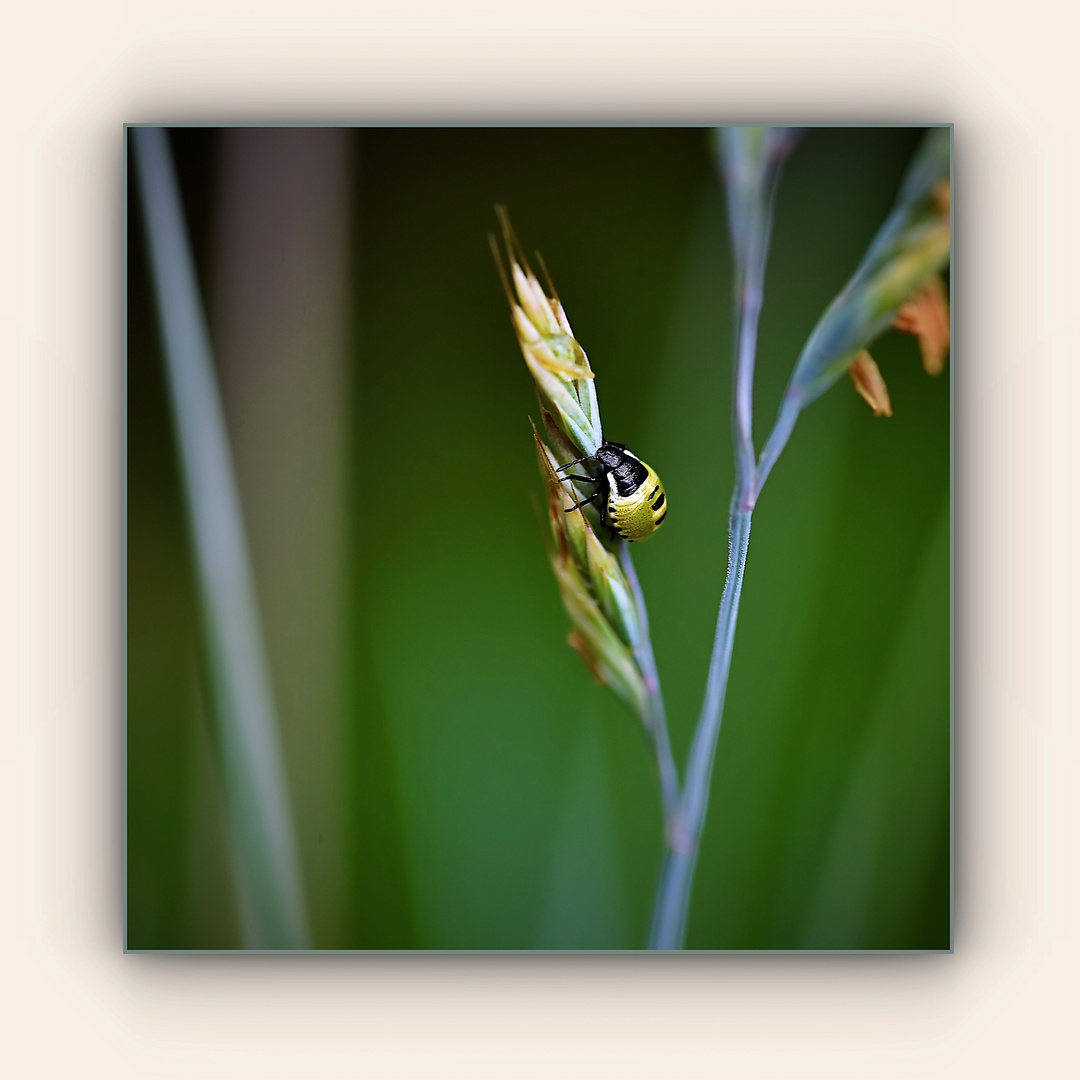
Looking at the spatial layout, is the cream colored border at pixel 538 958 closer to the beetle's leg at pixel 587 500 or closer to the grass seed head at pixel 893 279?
the grass seed head at pixel 893 279

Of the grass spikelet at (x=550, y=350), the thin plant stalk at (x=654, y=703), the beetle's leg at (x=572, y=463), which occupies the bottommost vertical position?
the thin plant stalk at (x=654, y=703)

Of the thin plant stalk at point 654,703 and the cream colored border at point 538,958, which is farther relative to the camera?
the cream colored border at point 538,958

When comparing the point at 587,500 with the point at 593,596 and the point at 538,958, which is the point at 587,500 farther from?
the point at 538,958

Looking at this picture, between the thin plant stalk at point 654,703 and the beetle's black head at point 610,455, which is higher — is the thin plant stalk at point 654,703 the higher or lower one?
the lower one

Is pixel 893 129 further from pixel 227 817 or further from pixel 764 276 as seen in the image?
pixel 227 817

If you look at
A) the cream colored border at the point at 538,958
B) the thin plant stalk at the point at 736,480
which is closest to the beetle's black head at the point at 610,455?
the thin plant stalk at the point at 736,480

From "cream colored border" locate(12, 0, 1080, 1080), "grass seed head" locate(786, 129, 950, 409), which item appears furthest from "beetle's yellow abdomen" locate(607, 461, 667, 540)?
"cream colored border" locate(12, 0, 1080, 1080)

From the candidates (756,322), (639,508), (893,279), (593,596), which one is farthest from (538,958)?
(893,279)

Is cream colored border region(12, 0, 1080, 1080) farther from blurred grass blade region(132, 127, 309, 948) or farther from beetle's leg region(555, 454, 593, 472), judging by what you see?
beetle's leg region(555, 454, 593, 472)
